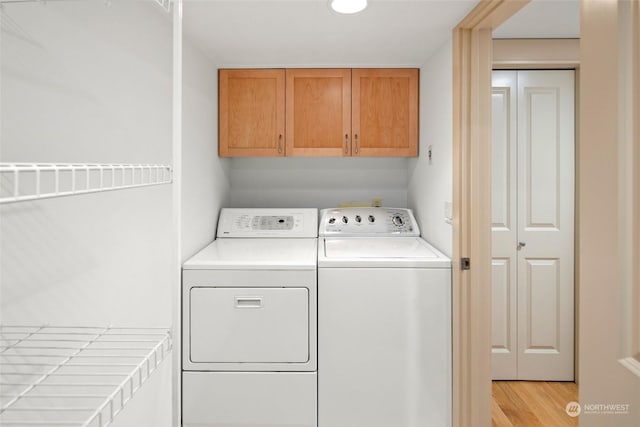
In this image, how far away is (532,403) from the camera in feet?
8.49

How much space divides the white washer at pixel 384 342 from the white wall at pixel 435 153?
→ 0.30 m

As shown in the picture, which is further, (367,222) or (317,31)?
(367,222)

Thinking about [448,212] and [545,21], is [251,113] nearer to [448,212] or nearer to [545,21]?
[448,212]

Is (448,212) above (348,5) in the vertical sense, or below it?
below

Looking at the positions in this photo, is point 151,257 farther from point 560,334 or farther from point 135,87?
point 560,334

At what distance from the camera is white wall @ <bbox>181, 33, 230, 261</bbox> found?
2141 millimetres

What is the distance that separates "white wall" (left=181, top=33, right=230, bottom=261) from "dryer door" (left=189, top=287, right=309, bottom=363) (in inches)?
11.9

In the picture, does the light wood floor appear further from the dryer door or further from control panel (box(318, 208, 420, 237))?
the dryer door

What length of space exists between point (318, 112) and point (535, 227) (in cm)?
160

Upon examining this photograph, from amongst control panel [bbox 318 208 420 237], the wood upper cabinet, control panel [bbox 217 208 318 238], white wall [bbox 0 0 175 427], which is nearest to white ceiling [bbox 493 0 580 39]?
the wood upper cabinet

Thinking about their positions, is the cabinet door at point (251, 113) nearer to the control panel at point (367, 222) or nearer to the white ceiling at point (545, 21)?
the control panel at point (367, 222)

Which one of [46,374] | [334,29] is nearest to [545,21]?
[334,29]

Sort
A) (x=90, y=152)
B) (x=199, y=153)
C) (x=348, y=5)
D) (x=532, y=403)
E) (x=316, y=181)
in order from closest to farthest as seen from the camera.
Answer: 1. (x=90, y=152)
2. (x=348, y=5)
3. (x=199, y=153)
4. (x=532, y=403)
5. (x=316, y=181)

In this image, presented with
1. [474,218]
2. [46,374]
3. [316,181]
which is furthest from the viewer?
[316,181]
